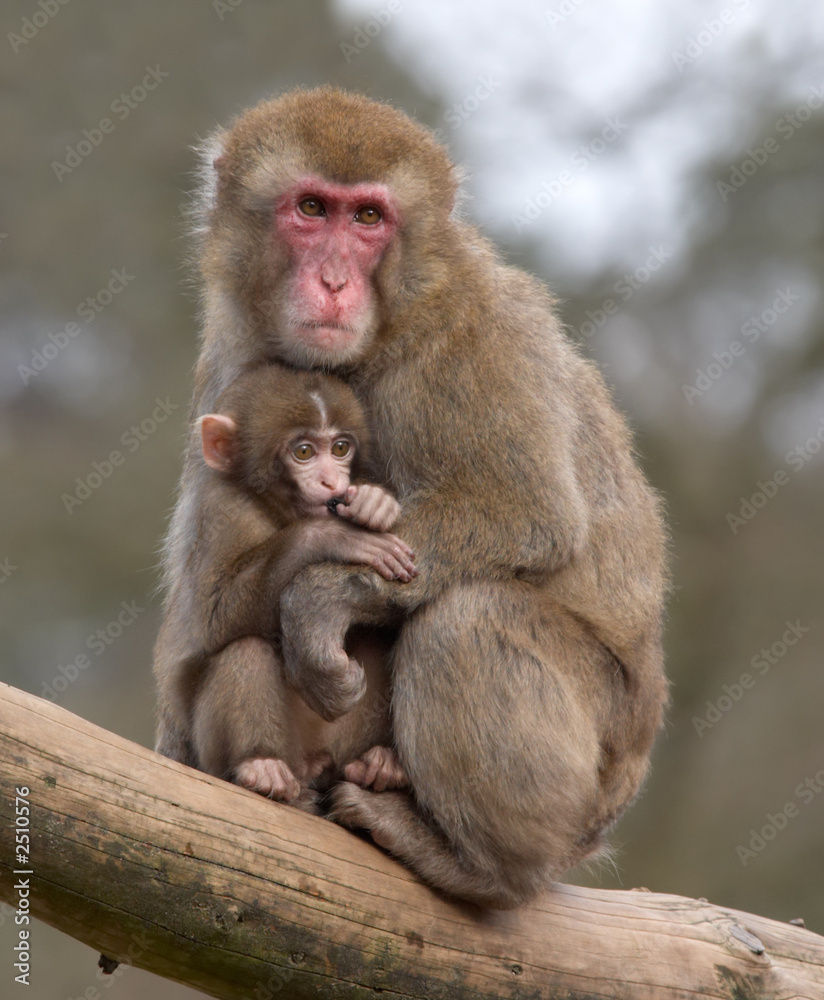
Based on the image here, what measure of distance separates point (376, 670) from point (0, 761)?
164cm

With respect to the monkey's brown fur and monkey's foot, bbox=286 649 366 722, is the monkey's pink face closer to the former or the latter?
the monkey's brown fur

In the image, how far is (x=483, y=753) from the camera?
4270 millimetres

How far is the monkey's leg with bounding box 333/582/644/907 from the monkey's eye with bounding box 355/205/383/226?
157 cm

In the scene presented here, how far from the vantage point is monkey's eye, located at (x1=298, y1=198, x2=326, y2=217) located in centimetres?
474

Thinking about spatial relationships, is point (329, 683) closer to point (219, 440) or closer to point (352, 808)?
point (352, 808)

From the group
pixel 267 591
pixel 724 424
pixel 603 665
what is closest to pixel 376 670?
pixel 267 591

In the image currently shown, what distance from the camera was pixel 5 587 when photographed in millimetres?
13617

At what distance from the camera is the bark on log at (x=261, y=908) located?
366cm

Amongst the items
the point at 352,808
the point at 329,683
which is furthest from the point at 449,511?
the point at 352,808

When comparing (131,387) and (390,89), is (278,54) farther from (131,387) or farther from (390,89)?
(131,387)

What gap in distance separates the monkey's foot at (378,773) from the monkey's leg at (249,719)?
244mm

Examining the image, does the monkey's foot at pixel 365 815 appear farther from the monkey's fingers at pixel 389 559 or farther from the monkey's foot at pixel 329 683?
the monkey's fingers at pixel 389 559

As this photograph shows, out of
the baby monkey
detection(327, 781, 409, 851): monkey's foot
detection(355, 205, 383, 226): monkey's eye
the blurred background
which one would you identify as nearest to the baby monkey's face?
the baby monkey

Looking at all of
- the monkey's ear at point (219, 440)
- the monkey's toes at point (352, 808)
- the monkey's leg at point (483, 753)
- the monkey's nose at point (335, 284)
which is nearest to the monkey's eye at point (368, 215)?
the monkey's nose at point (335, 284)
